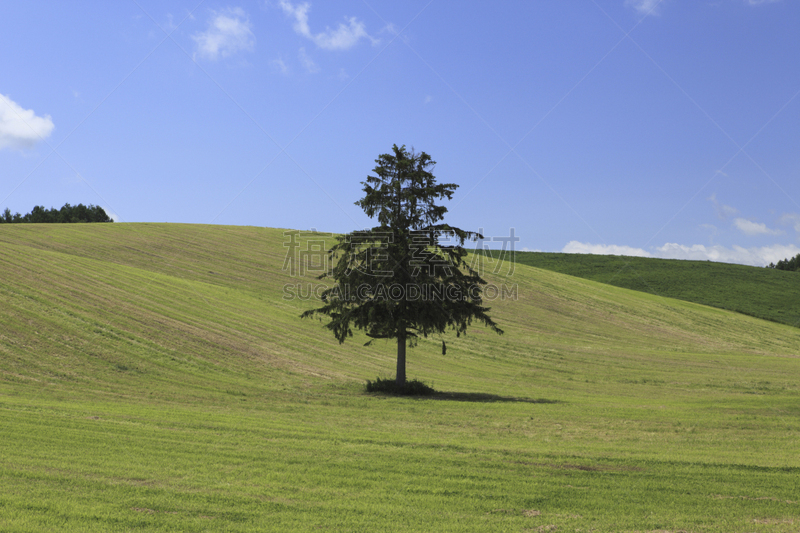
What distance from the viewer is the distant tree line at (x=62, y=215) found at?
108750 mm

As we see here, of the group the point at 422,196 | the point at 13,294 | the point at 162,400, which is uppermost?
the point at 422,196

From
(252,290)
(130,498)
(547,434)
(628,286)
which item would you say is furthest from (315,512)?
(628,286)

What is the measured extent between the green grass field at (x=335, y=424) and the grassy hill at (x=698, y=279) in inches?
1551

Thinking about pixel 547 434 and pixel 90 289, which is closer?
pixel 547 434

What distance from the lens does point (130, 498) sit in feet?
29.3

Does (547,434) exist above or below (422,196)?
below

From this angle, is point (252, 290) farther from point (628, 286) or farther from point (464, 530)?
point (628, 286)

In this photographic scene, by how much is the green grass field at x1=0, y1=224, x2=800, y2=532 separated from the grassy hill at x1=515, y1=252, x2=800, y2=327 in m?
39.4

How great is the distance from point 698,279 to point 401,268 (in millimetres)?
92920

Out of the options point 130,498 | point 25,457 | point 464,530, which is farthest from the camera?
point 25,457

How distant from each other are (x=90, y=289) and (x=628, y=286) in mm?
85833

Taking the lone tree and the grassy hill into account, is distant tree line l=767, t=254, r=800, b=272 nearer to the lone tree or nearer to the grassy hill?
the grassy hill

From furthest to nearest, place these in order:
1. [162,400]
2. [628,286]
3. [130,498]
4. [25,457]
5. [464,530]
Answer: [628,286], [162,400], [25,457], [130,498], [464,530]

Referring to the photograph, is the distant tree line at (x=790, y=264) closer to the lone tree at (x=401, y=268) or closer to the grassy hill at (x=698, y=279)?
the grassy hill at (x=698, y=279)
